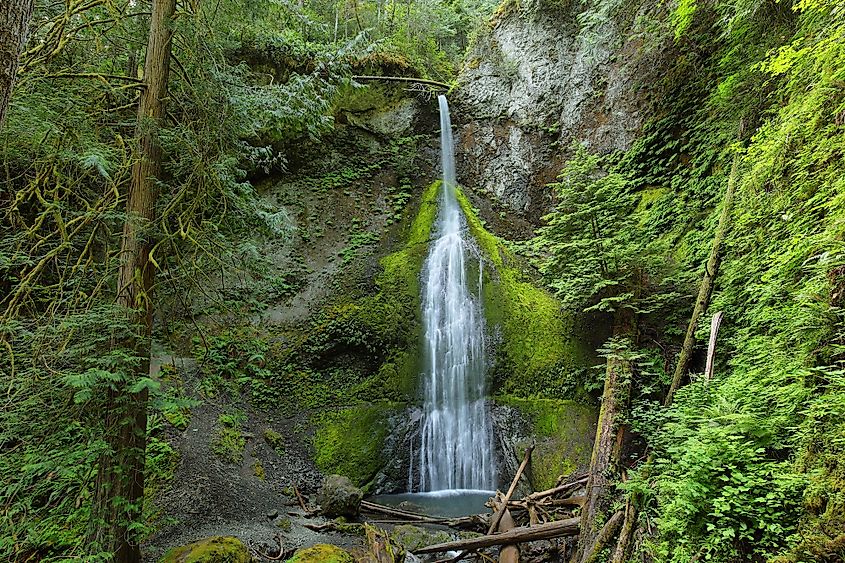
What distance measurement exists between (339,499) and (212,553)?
8.83 feet

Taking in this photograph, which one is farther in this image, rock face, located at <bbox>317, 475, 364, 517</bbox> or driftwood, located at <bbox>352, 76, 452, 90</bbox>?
driftwood, located at <bbox>352, 76, 452, 90</bbox>

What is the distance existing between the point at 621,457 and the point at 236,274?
16.3 feet

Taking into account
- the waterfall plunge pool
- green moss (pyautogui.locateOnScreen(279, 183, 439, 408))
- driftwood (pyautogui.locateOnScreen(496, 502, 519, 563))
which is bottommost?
the waterfall plunge pool

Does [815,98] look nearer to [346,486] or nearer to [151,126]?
[151,126]

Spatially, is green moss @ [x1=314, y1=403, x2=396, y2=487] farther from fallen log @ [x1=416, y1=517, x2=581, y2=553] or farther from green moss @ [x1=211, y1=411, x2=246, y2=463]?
fallen log @ [x1=416, y1=517, x2=581, y2=553]

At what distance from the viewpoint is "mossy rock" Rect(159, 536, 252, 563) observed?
421 centimetres

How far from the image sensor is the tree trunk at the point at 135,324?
334 cm

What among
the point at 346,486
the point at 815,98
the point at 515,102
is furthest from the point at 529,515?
the point at 515,102

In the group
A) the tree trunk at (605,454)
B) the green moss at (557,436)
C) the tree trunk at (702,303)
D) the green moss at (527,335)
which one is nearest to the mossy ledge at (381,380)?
the green moss at (527,335)

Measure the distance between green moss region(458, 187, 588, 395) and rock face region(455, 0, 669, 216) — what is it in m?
3.38

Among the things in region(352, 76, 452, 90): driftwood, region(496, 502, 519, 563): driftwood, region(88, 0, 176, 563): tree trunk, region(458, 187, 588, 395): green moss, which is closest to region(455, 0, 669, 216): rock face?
region(352, 76, 452, 90): driftwood

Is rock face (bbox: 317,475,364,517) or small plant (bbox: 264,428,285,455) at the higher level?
small plant (bbox: 264,428,285,455)

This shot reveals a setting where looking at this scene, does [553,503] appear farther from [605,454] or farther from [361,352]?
[361,352]

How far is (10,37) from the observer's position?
1608 millimetres
